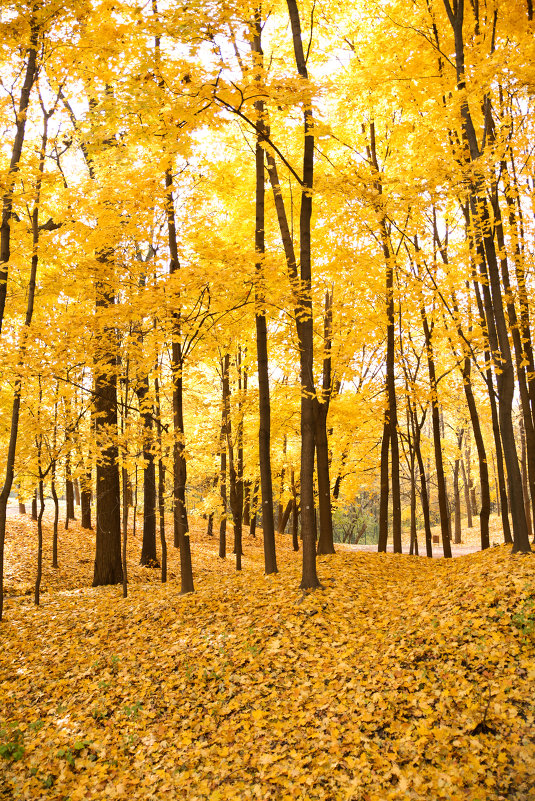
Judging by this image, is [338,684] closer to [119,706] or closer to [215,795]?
[215,795]

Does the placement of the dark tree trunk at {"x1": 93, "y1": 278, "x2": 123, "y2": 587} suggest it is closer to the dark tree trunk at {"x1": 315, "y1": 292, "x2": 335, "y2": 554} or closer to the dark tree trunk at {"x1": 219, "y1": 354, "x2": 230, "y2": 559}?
the dark tree trunk at {"x1": 219, "y1": 354, "x2": 230, "y2": 559}

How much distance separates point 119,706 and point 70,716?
62 cm

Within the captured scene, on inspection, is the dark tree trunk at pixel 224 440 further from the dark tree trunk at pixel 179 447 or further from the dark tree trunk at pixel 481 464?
the dark tree trunk at pixel 481 464

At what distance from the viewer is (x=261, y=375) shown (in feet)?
36.5

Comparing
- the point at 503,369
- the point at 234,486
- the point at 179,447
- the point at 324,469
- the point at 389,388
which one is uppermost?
the point at 389,388

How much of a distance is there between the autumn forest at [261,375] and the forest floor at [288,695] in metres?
0.03

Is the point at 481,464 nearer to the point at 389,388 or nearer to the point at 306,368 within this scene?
the point at 389,388

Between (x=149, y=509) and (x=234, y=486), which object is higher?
(x=234, y=486)

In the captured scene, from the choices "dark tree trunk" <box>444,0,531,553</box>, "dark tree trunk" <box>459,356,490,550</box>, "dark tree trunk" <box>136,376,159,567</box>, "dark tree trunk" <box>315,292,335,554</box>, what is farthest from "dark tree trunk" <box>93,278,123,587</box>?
"dark tree trunk" <box>459,356,490,550</box>

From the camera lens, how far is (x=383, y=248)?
14.4 meters

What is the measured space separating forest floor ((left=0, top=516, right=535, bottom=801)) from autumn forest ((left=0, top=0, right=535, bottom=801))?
0.03 metres

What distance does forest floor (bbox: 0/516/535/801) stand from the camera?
4.39 m

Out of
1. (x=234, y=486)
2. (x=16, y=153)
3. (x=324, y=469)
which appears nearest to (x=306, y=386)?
(x=324, y=469)

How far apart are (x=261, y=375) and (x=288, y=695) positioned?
6.72m
